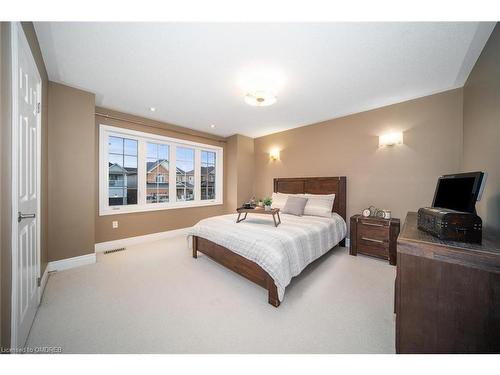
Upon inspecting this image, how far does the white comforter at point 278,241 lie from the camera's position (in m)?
Result: 1.79

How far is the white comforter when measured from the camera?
179cm

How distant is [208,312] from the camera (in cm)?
167

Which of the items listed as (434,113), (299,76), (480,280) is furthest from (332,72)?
(480,280)

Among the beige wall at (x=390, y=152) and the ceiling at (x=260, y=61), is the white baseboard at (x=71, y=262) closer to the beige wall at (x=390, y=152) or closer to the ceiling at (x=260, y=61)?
the ceiling at (x=260, y=61)

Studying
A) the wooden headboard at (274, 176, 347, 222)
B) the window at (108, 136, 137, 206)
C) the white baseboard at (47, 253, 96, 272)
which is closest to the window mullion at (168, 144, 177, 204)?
the window at (108, 136, 137, 206)

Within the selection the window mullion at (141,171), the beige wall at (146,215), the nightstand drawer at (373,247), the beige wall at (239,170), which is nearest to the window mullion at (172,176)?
the beige wall at (146,215)

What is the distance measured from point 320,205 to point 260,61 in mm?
2461

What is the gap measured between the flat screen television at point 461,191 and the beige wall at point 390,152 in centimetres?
128

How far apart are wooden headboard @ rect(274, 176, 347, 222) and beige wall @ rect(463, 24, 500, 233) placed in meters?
1.61

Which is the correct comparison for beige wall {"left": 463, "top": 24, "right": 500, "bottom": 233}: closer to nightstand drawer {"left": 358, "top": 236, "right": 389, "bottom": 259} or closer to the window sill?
nightstand drawer {"left": 358, "top": 236, "right": 389, "bottom": 259}

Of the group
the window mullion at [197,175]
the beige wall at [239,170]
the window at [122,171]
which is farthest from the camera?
the beige wall at [239,170]

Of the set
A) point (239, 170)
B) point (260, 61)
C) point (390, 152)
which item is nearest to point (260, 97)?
point (260, 61)

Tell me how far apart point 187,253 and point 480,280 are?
10.3 feet
